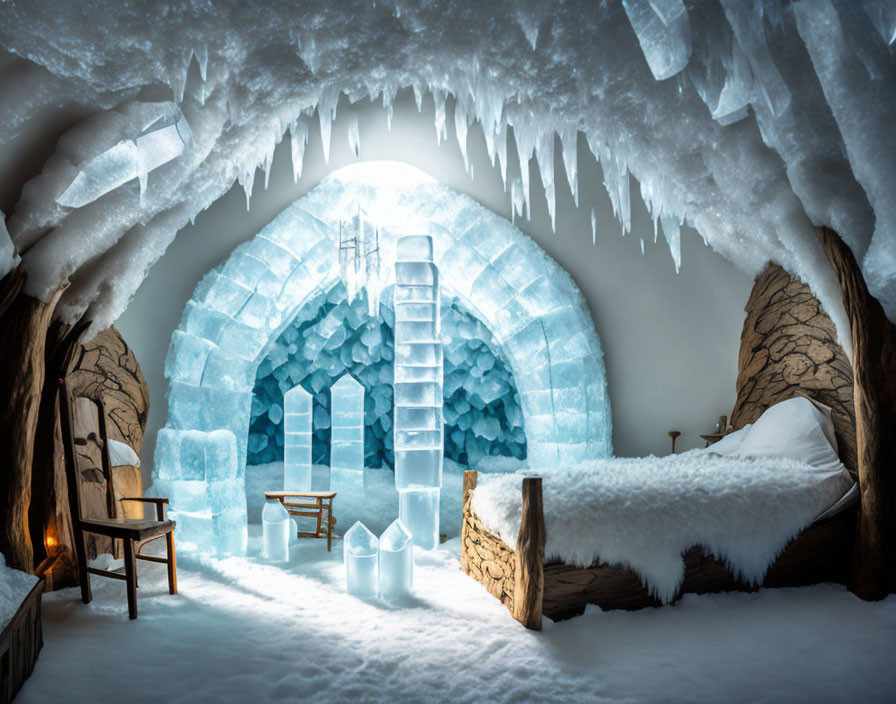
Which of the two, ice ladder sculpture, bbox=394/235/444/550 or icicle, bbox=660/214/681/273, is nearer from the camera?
icicle, bbox=660/214/681/273

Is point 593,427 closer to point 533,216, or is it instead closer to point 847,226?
point 533,216

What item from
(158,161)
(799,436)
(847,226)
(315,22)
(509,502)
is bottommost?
(509,502)

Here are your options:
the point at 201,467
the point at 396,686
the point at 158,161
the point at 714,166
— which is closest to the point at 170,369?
the point at 201,467

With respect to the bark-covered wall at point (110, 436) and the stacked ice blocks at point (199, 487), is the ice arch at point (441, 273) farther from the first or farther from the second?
the bark-covered wall at point (110, 436)

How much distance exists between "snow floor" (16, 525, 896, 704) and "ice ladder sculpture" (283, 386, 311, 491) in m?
2.90

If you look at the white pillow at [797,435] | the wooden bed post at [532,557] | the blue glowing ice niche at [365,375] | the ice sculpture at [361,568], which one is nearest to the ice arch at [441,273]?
the white pillow at [797,435]

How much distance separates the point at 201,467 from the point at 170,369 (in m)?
0.84

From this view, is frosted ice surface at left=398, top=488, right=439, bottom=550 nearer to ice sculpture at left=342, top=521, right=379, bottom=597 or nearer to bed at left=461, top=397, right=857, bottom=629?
ice sculpture at left=342, top=521, right=379, bottom=597

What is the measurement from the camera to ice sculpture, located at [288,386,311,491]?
620cm

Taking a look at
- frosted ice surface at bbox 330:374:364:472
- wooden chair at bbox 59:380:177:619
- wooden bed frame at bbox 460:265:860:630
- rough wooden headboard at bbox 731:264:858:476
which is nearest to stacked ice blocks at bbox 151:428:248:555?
wooden chair at bbox 59:380:177:619

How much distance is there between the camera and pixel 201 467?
449cm

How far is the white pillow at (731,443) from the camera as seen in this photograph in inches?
154

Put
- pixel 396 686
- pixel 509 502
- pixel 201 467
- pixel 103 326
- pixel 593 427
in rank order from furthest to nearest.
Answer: pixel 593 427 < pixel 201 467 < pixel 103 326 < pixel 509 502 < pixel 396 686

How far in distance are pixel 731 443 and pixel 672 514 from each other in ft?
4.57
